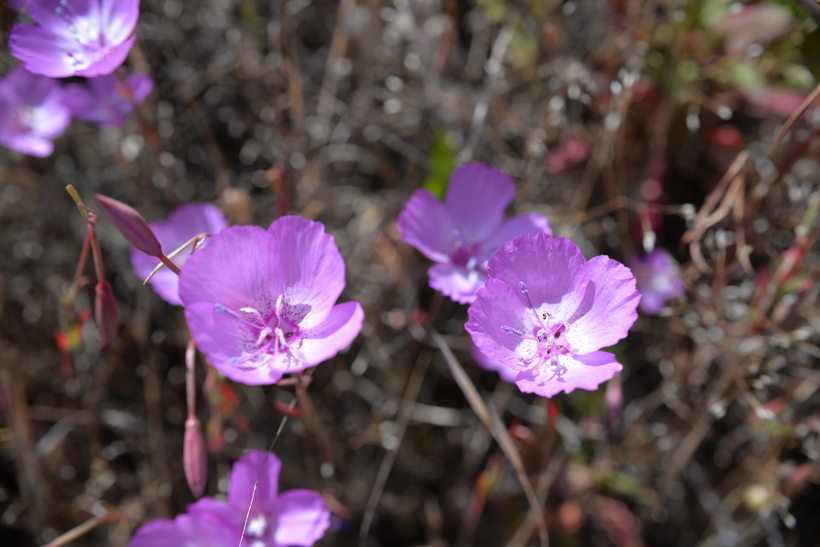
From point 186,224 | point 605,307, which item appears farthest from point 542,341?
point 186,224

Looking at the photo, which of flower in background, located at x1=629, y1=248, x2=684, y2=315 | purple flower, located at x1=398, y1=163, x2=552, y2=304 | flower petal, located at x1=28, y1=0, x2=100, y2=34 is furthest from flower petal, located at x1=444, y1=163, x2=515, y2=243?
flower petal, located at x1=28, y1=0, x2=100, y2=34

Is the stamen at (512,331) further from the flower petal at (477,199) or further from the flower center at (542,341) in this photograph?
the flower petal at (477,199)

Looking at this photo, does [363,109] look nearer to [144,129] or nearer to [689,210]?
[144,129]

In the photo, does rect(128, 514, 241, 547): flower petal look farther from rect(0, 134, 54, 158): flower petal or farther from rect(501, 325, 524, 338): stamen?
rect(0, 134, 54, 158): flower petal

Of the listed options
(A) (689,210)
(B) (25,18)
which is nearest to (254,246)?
(A) (689,210)

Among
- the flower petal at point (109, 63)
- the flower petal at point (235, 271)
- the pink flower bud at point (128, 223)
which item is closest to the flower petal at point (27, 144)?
the flower petal at point (109, 63)

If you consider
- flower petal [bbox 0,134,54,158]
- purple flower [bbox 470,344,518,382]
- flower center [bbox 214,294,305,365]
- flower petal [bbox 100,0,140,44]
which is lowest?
purple flower [bbox 470,344,518,382]

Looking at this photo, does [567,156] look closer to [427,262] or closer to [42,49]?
[427,262]
